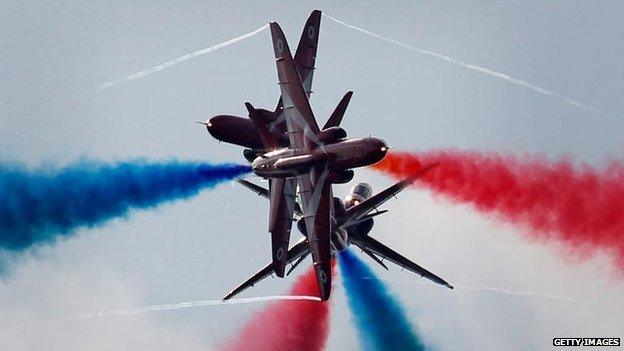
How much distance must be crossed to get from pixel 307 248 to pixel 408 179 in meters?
7.49

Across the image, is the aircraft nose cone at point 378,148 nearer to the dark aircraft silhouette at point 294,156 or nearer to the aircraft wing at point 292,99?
the dark aircraft silhouette at point 294,156

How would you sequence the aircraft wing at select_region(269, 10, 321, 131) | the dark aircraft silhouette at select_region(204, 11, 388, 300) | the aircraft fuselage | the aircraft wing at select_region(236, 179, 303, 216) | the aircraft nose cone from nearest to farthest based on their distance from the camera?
the aircraft nose cone → the aircraft fuselage → the dark aircraft silhouette at select_region(204, 11, 388, 300) → the aircraft wing at select_region(236, 179, 303, 216) → the aircraft wing at select_region(269, 10, 321, 131)

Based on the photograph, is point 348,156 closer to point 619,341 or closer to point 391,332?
point 391,332

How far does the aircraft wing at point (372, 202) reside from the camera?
98.9 metres

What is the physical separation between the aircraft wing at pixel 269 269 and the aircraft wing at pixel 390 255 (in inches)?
120

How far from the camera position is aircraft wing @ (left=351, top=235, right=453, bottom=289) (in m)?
102

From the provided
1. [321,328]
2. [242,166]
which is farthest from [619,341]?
[242,166]

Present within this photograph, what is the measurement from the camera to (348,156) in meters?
89.1

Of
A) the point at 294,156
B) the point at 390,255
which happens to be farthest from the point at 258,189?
the point at 294,156

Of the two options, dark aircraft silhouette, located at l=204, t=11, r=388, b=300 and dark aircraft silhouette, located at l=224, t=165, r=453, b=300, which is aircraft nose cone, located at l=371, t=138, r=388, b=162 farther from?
dark aircraft silhouette, located at l=224, t=165, r=453, b=300

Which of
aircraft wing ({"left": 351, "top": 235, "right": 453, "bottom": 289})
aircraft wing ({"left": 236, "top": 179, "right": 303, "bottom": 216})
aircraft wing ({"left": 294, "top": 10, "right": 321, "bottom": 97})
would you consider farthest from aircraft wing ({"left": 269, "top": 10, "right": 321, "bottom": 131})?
aircraft wing ({"left": 351, "top": 235, "right": 453, "bottom": 289})

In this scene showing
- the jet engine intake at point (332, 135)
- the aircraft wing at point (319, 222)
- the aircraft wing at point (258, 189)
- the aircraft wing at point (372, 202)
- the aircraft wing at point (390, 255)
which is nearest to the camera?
the jet engine intake at point (332, 135)

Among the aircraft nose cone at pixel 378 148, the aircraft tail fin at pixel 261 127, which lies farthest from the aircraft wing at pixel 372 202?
the aircraft nose cone at pixel 378 148

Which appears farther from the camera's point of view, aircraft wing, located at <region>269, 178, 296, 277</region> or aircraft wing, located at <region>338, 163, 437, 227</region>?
aircraft wing, located at <region>338, 163, 437, 227</region>
